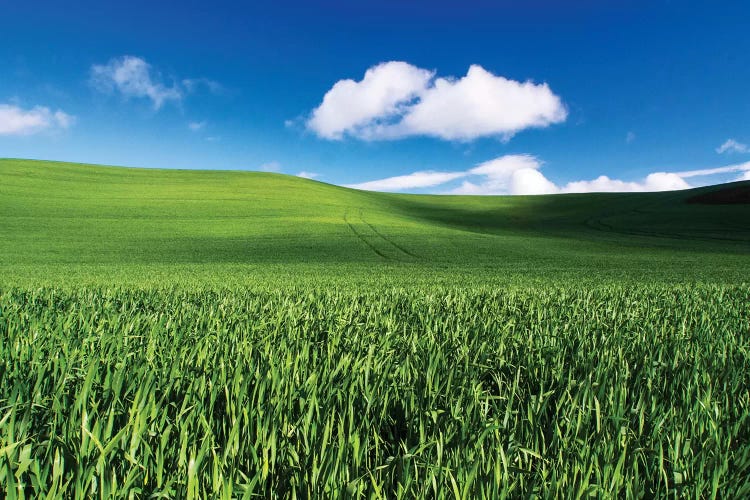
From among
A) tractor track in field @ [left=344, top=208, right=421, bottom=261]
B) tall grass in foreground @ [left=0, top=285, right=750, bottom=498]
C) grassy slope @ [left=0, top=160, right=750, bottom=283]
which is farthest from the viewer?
tractor track in field @ [left=344, top=208, right=421, bottom=261]

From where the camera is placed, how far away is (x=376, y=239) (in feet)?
118

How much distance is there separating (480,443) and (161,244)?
35.9 metres

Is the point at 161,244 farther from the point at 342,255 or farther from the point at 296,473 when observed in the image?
the point at 296,473

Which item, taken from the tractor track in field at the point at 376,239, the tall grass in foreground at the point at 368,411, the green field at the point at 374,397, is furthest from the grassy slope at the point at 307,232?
the tall grass in foreground at the point at 368,411

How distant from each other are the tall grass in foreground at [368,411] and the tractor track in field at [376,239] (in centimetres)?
2378

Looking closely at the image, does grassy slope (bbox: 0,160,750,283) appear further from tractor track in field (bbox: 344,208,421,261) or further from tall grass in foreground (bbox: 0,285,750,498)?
tall grass in foreground (bbox: 0,285,750,498)

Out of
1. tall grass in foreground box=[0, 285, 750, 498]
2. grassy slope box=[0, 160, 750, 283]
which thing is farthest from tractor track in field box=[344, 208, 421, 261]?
tall grass in foreground box=[0, 285, 750, 498]

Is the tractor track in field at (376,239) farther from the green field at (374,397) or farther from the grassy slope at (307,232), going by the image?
the green field at (374,397)

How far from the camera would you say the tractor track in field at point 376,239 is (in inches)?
1156

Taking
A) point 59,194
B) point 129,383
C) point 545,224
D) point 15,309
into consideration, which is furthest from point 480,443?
point 59,194

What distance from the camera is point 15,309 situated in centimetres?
520

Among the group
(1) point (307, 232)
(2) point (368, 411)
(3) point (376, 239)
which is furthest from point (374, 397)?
(1) point (307, 232)

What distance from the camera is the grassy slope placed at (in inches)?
874

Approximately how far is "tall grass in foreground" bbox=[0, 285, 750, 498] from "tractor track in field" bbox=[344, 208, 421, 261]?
936 inches
